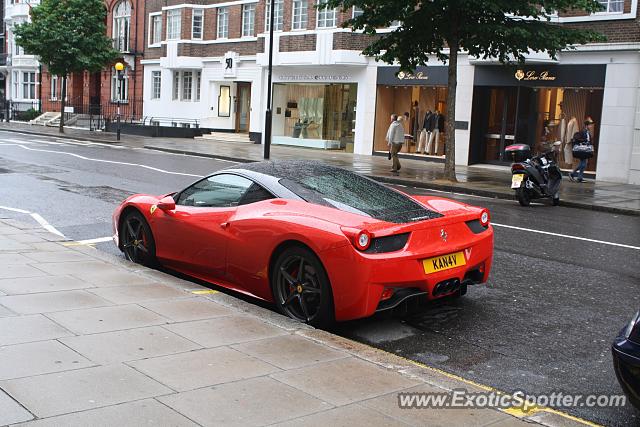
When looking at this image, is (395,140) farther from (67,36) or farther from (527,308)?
(67,36)

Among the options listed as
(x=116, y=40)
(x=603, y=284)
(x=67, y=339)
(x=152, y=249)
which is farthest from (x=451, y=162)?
(x=116, y=40)

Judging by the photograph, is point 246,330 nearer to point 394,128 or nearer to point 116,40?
point 394,128

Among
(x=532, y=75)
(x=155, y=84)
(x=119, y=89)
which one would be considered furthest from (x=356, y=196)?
(x=119, y=89)

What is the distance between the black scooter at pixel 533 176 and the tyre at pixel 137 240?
32.3 feet

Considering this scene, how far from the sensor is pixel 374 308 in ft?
18.8

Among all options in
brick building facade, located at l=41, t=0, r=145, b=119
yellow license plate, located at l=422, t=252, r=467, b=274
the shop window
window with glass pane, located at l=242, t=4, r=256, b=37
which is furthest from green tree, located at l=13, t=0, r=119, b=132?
yellow license plate, located at l=422, t=252, r=467, b=274

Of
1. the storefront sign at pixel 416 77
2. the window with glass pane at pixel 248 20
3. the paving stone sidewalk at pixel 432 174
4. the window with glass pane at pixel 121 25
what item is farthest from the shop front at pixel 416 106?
the window with glass pane at pixel 121 25

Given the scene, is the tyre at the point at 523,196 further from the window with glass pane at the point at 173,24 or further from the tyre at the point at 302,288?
the window with glass pane at the point at 173,24

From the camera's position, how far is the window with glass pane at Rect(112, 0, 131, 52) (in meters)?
46.5

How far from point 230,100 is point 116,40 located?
1236 cm

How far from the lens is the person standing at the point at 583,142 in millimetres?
21391

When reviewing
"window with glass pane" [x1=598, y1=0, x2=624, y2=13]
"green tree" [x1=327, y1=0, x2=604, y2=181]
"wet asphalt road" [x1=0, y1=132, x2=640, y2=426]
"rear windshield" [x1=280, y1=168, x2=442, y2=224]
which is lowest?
"wet asphalt road" [x1=0, y1=132, x2=640, y2=426]

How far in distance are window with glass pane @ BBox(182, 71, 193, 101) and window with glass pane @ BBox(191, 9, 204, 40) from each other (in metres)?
2.32

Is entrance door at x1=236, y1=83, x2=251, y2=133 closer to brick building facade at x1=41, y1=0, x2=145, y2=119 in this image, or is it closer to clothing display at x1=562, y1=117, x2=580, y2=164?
brick building facade at x1=41, y1=0, x2=145, y2=119
